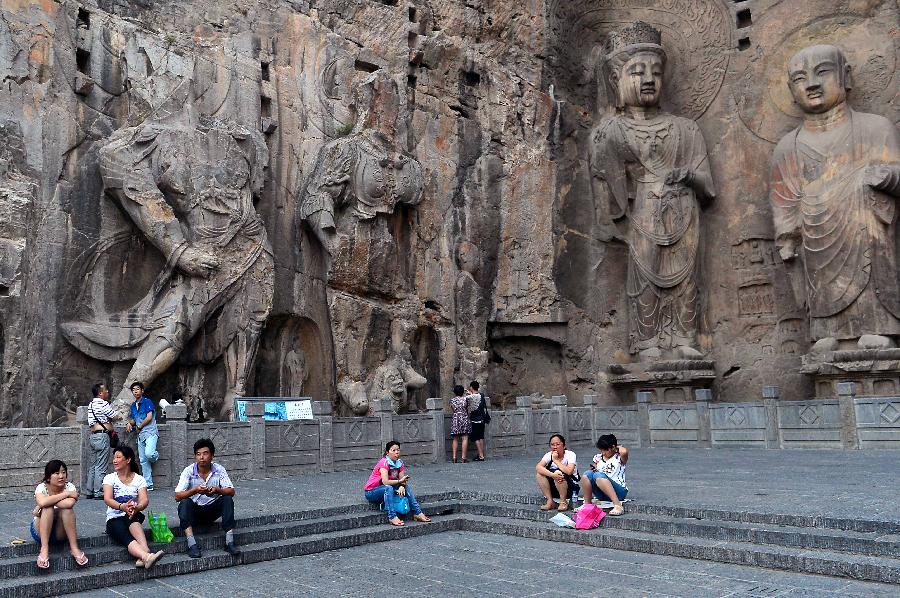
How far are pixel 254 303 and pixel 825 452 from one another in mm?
8670

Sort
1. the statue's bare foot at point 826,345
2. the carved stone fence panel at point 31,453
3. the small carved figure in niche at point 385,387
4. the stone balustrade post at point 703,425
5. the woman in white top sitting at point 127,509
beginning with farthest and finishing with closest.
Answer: the statue's bare foot at point 826,345 < the stone balustrade post at point 703,425 < the small carved figure in niche at point 385,387 < the carved stone fence panel at point 31,453 < the woman in white top sitting at point 127,509

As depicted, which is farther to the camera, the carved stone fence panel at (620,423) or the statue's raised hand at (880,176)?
the carved stone fence panel at (620,423)

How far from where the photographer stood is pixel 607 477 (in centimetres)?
704

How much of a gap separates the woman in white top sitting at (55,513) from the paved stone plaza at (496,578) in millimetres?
427

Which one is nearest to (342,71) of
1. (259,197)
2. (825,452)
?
(259,197)

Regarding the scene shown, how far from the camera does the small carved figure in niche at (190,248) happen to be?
1144cm

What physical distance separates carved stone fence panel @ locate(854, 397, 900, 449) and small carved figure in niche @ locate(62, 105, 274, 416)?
8.95 metres

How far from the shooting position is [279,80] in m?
13.9

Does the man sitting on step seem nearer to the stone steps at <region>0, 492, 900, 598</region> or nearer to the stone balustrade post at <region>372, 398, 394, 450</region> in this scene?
the stone steps at <region>0, 492, 900, 598</region>

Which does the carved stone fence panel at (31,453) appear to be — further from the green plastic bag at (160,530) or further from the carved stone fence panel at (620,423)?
the carved stone fence panel at (620,423)

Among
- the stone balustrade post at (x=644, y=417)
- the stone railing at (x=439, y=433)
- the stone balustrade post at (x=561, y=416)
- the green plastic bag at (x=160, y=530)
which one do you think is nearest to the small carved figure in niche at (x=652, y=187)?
the stone balustrade post at (x=644, y=417)

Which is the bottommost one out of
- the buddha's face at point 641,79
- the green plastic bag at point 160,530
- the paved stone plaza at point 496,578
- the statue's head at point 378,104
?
the paved stone plaza at point 496,578

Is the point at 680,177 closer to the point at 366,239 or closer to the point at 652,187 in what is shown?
the point at 652,187

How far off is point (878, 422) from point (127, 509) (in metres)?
10.7
